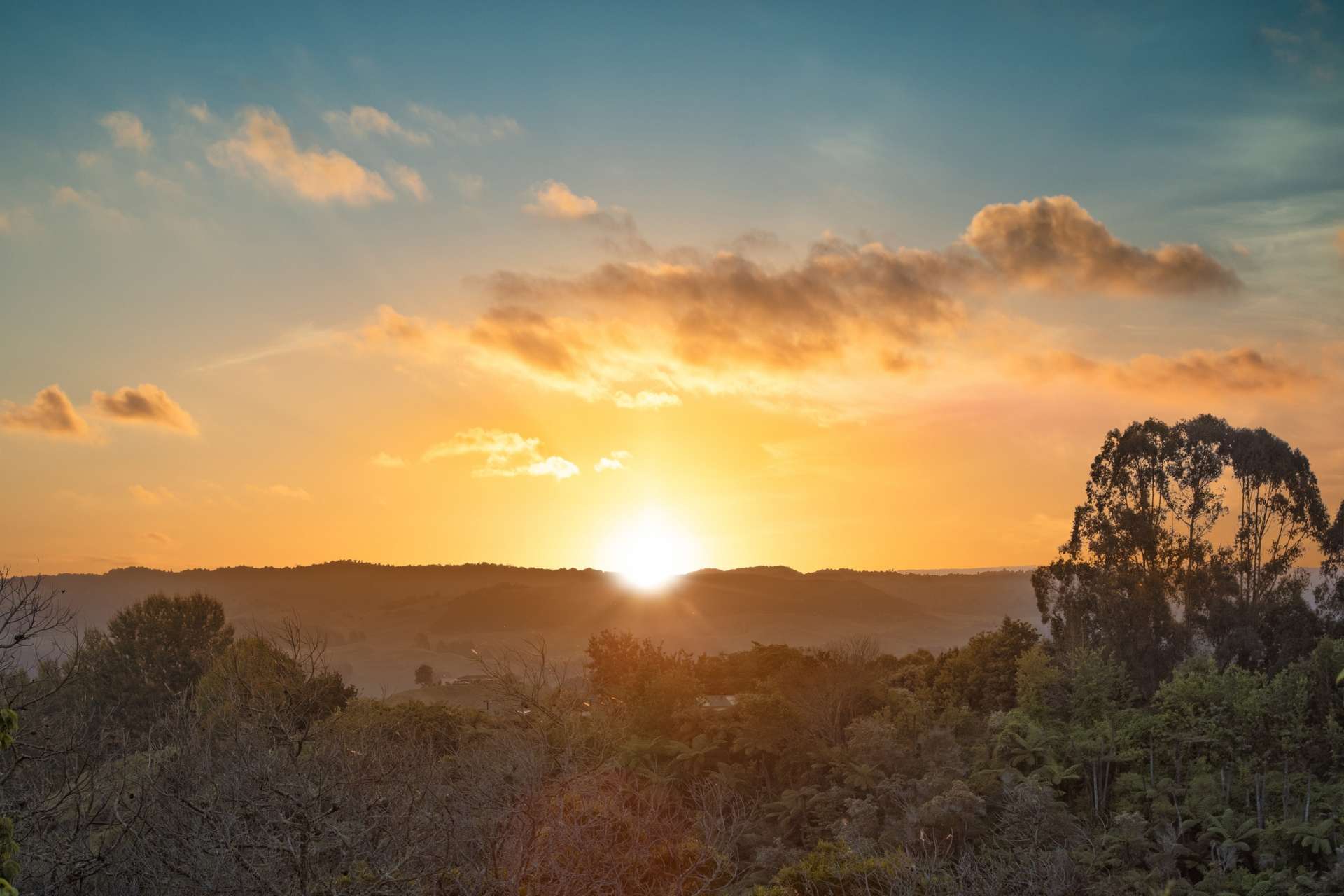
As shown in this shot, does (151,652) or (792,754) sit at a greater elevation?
(151,652)

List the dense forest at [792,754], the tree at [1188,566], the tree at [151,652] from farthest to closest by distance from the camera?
the tree at [151,652] < the tree at [1188,566] < the dense forest at [792,754]

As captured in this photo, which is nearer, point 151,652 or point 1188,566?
point 1188,566

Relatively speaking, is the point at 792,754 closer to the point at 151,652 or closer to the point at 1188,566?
the point at 1188,566

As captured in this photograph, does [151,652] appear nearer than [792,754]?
No

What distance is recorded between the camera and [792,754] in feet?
128

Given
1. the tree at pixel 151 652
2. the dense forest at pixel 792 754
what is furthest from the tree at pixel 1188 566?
the tree at pixel 151 652

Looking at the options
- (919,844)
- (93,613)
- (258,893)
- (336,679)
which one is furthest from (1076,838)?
(93,613)

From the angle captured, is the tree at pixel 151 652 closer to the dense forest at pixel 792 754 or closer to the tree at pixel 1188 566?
the dense forest at pixel 792 754

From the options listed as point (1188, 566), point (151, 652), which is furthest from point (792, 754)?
point (151, 652)

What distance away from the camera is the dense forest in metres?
19.2

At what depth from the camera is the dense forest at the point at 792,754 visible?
63.1ft

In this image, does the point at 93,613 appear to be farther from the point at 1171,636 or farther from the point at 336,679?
the point at 1171,636

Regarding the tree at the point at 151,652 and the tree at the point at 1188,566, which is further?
the tree at the point at 151,652

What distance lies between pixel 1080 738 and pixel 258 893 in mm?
25891
